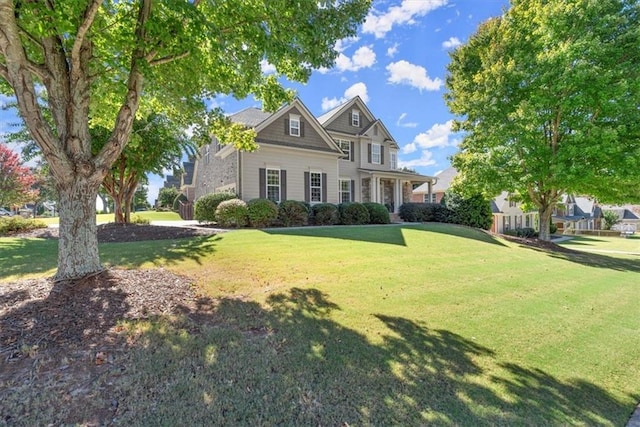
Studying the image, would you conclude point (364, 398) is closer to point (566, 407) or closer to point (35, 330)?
point (566, 407)

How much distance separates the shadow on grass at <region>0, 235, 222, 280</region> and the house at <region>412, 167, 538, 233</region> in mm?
26851

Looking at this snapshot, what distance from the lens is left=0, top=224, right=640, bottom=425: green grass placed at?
2.79 meters

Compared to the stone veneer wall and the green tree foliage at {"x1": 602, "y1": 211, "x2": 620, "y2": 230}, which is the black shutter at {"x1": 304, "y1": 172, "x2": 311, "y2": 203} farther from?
the green tree foliage at {"x1": 602, "y1": 211, "x2": 620, "y2": 230}

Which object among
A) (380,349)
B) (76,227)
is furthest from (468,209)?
(76,227)

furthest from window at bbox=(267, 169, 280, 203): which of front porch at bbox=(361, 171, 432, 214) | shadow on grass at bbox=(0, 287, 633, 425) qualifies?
shadow on grass at bbox=(0, 287, 633, 425)

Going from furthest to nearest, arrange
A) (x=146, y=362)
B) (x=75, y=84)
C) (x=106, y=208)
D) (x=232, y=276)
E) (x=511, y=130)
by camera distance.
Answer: (x=106, y=208), (x=511, y=130), (x=232, y=276), (x=75, y=84), (x=146, y=362)

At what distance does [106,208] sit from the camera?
4706 cm

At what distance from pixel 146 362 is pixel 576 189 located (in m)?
17.4

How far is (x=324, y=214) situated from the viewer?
16.5 m

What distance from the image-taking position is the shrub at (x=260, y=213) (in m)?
13.8

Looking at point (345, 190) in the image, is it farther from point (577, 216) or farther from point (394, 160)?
point (577, 216)

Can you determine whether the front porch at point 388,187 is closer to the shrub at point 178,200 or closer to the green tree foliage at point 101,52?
the green tree foliage at point 101,52

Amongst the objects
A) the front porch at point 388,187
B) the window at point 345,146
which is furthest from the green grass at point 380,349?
the window at point 345,146

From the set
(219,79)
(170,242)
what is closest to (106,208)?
(170,242)
